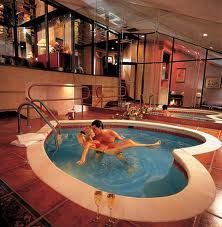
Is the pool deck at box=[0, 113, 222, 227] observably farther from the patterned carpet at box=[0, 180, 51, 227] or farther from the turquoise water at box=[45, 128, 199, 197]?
the turquoise water at box=[45, 128, 199, 197]

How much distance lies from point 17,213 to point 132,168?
1969mm

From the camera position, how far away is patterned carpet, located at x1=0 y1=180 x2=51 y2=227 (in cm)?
104

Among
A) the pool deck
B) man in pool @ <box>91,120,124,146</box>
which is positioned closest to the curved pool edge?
the pool deck

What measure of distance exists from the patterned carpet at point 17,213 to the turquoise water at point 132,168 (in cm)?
114

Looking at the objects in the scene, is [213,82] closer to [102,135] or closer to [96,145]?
[102,135]

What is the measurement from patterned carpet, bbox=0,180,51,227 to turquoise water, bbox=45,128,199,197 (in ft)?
3.75

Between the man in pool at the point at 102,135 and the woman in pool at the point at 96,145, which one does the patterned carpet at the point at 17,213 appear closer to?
the woman in pool at the point at 96,145

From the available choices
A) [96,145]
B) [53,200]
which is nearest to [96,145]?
[96,145]

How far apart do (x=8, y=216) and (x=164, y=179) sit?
1.96 metres

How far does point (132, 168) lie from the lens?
2.82m

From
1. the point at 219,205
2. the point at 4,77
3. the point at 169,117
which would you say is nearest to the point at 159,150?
the point at 169,117

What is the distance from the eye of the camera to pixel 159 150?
11.9ft

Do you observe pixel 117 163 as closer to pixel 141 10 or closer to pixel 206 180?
pixel 206 180

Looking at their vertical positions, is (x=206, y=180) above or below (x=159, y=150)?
above
